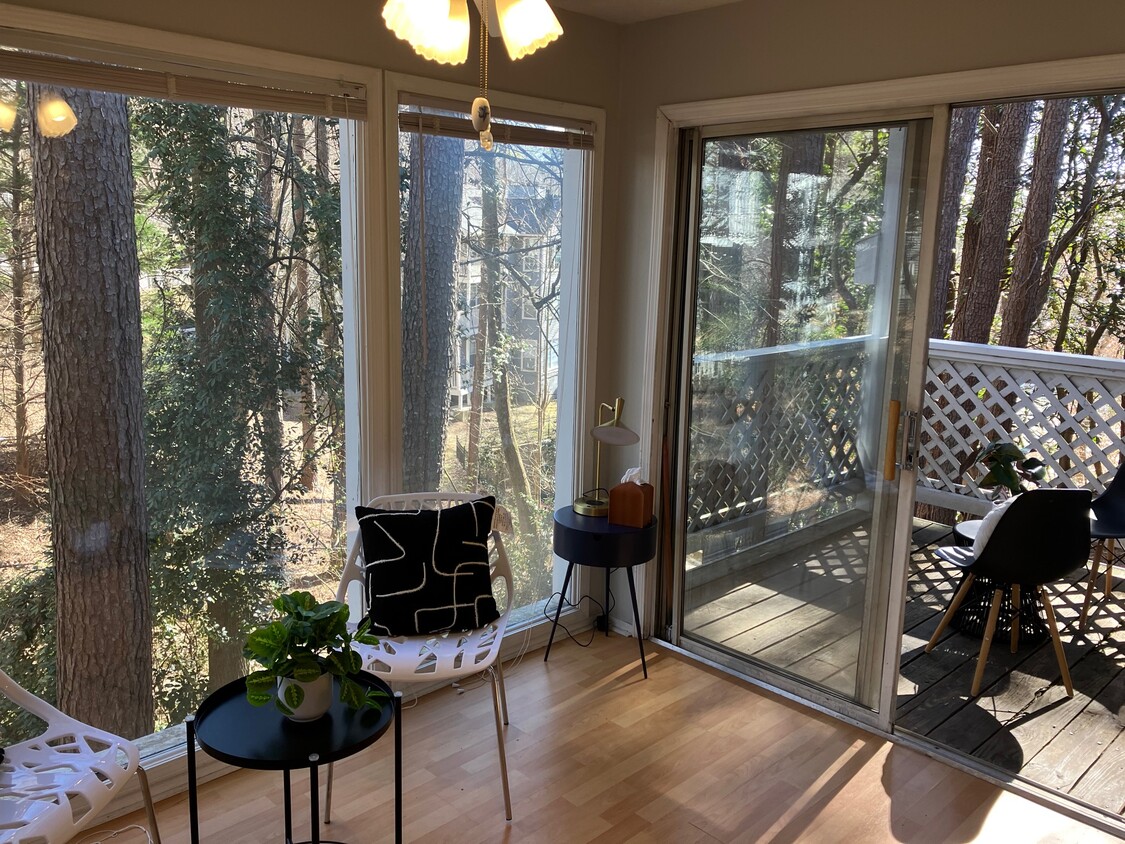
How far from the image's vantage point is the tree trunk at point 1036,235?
510cm

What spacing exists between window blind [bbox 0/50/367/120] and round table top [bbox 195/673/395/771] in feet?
4.89

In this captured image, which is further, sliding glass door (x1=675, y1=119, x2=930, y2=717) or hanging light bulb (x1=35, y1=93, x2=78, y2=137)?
sliding glass door (x1=675, y1=119, x2=930, y2=717)

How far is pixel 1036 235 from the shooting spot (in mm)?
5309

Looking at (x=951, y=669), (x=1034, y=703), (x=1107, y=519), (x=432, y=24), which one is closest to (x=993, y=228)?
(x=1107, y=519)

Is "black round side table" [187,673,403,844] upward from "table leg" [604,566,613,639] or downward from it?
upward

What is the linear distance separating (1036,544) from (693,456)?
1242 mm

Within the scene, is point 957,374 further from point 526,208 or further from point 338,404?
point 338,404

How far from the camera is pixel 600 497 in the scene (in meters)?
3.75

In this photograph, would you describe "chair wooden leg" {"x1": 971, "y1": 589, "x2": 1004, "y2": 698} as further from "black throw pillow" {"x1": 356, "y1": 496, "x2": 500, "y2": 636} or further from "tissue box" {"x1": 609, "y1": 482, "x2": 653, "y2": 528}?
"black throw pillow" {"x1": 356, "y1": 496, "x2": 500, "y2": 636}

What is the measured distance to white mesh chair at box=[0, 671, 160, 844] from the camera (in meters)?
1.86

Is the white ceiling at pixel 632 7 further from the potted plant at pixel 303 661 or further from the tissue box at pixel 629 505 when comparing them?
the potted plant at pixel 303 661

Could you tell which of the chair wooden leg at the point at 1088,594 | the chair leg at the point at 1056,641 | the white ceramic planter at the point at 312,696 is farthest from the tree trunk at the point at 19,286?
the chair wooden leg at the point at 1088,594

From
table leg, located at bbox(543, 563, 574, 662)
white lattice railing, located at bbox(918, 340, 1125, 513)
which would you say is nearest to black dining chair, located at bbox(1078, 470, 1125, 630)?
A: white lattice railing, located at bbox(918, 340, 1125, 513)

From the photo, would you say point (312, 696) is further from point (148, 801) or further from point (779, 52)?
point (779, 52)
